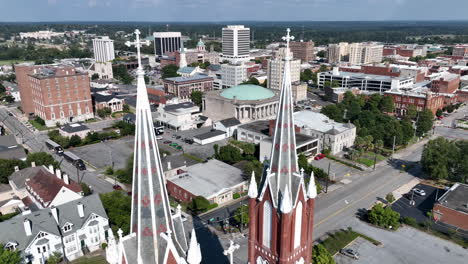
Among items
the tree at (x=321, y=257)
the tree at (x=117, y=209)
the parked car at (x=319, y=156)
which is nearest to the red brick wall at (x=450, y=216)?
the tree at (x=321, y=257)

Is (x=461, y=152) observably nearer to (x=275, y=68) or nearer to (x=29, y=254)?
(x=29, y=254)

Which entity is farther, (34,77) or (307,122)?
(34,77)

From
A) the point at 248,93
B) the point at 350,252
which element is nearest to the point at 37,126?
the point at 248,93

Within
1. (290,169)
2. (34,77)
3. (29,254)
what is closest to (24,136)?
(34,77)

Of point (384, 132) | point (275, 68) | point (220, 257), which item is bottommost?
point (220, 257)

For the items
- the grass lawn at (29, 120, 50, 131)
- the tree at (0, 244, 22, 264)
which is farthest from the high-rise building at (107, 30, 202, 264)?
the grass lawn at (29, 120, 50, 131)

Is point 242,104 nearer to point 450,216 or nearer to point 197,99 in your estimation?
point 197,99

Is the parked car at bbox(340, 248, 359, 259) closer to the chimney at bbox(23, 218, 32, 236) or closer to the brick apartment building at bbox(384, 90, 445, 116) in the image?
the chimney at bbox(23, 218, 32, 236)
